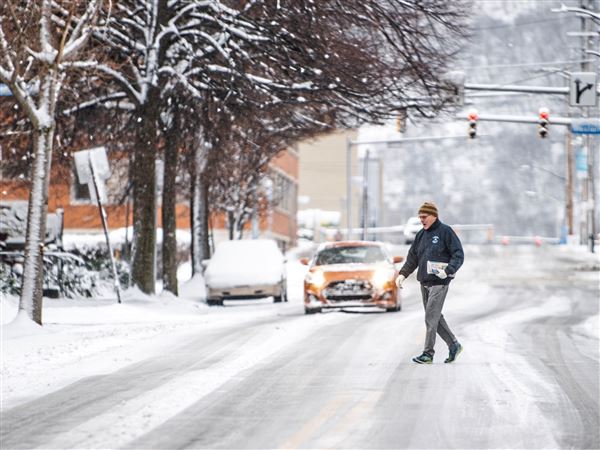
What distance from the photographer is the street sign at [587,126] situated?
1644 inches

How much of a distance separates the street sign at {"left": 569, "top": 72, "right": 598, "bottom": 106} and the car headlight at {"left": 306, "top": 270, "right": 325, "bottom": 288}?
49.9ft

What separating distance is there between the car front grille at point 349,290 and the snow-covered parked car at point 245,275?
20.7 feet

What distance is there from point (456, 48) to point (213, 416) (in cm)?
2321

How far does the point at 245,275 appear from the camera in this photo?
112 ft

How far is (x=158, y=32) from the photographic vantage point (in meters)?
30.0

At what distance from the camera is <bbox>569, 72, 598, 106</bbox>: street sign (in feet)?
134

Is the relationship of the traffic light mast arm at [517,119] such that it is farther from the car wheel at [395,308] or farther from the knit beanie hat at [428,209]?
the knit beanie hat at [428,209]

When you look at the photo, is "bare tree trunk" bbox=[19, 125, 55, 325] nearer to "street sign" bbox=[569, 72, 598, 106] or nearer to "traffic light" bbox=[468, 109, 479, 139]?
"street sign" bbox=[569, 72, 598, 106]

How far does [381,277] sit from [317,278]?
4.15 ft

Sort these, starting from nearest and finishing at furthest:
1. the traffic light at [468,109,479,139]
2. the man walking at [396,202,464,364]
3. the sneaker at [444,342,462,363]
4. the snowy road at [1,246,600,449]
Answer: the snowy road at [1,246,600,449]
the man walking at [396,202,464,364]
the sneaker at [444,342,462,363]
the traffic light at [468,109,479,139]

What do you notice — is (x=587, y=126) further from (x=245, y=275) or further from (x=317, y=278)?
(x=317, y=278)

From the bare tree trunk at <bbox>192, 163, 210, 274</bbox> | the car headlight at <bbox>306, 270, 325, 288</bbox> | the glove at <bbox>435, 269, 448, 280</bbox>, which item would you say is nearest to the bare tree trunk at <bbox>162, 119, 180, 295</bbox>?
the car headlight at <bbox>306, 270, 325, 288</bbox>

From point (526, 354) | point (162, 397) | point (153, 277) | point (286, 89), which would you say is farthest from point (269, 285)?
point (162, 397)

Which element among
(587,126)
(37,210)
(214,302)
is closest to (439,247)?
(37,210)
